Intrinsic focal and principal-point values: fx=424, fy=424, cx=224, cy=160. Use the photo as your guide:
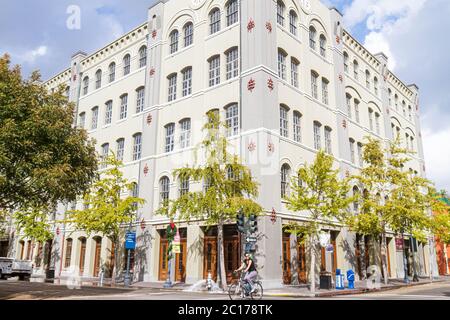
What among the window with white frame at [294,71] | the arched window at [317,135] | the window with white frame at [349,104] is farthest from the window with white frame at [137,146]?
the window with white frame at [349,104]

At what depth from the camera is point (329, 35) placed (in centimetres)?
3225

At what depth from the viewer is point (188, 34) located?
3003 centimetres

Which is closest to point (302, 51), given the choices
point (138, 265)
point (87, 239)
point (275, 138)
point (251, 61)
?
point (251, 61)

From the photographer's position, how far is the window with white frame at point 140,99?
107 feet

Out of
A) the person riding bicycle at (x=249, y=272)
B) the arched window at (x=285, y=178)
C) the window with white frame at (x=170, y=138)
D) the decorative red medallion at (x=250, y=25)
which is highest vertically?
the decorative red medallion at (x=250, y=25)

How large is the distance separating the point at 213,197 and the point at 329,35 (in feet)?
60.8

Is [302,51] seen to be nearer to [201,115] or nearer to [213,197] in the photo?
[201,115]

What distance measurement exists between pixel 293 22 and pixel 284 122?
24.9ft

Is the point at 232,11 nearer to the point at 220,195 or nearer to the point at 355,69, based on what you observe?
the point at 220,195

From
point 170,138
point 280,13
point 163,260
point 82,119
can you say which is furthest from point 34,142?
point 82,119

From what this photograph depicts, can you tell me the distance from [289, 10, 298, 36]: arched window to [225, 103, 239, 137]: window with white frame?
7196 mm

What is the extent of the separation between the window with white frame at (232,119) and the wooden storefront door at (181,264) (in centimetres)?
736

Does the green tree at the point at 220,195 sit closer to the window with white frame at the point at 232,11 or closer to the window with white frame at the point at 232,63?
the window with white frame at the point at 232,63

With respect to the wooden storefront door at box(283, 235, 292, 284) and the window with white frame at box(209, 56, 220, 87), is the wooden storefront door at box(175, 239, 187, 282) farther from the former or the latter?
the window with white frame at box(209, 56, 220, 87)
